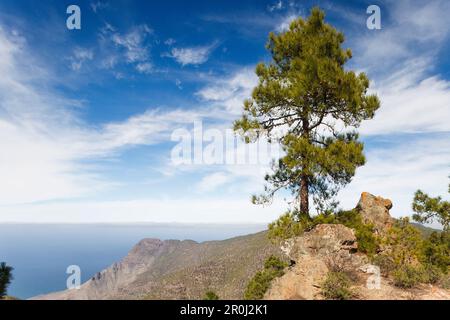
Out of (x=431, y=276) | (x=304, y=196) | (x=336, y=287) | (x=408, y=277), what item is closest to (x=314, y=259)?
(x=336, y=287)

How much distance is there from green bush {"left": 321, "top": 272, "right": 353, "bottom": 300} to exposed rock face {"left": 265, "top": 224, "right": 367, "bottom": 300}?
0.33m

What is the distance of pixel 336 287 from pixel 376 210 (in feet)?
28.0

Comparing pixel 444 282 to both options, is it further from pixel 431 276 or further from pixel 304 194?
pixel 304 194

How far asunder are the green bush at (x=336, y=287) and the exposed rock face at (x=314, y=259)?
0.33m

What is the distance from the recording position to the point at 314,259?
13.7m

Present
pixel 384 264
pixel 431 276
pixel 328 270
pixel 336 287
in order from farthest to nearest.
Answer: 1. pixel 384 264
2. pixel 431 276
3. pixel 328 270
4. pixel 336 287

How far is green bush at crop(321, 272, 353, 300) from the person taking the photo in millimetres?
11656

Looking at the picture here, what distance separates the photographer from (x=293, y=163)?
15141mm

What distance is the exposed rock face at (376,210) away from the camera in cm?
1778

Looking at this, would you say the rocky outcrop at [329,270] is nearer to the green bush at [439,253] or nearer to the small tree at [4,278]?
the green bush at [439,253]

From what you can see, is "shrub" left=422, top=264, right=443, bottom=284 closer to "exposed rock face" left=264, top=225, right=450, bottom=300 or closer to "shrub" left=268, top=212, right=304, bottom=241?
"exposed rock face" left=264, top=225, right=450, bottom=300

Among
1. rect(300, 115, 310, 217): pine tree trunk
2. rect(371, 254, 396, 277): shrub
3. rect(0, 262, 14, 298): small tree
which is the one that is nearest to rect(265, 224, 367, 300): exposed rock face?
rect(371, 254, 396, 277): shrub
